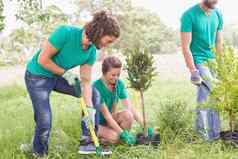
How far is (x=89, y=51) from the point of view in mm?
3938

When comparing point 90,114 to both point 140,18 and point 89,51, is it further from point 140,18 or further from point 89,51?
point 140,18

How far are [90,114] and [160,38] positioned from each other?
30.1 feet

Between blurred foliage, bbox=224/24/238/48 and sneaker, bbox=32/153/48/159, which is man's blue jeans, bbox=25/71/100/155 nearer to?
sneaker, bbox=32/153/48/159

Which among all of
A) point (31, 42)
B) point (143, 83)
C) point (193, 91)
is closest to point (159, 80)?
point (193, 91)

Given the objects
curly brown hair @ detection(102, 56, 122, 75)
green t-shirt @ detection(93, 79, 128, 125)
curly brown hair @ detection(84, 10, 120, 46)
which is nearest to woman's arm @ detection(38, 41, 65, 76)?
curly brown hair @ detection(84, 10, 120, 46)

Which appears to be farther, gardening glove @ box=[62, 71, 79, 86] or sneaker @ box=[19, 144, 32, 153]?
sneaker @ box=[19, 144, 32, 153]

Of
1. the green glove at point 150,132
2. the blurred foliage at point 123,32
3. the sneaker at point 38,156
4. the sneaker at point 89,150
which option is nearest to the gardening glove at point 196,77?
the green glove at point 150,132

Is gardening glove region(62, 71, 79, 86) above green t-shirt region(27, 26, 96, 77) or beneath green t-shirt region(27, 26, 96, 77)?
beneath

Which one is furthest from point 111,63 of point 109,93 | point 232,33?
point 232,33

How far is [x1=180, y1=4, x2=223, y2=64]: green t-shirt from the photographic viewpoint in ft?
14.5

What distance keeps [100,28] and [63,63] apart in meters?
0.50

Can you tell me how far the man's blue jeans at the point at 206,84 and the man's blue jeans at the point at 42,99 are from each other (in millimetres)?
1167

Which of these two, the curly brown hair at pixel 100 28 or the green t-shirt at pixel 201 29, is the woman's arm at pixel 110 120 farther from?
the green t-shirt at pixel 201 29

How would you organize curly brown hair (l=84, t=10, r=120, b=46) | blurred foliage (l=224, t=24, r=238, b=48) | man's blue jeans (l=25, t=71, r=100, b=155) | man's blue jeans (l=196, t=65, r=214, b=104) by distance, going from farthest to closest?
blurred foliage (l=224, t=24, r=238, b=48)
man's blue jeans (l=196, t=65, r=214, b=104)
man's blue jeans (l=25, t=71, r=100, b=155)
curly brown hair (l=84, t=10, r=120, b=46)
